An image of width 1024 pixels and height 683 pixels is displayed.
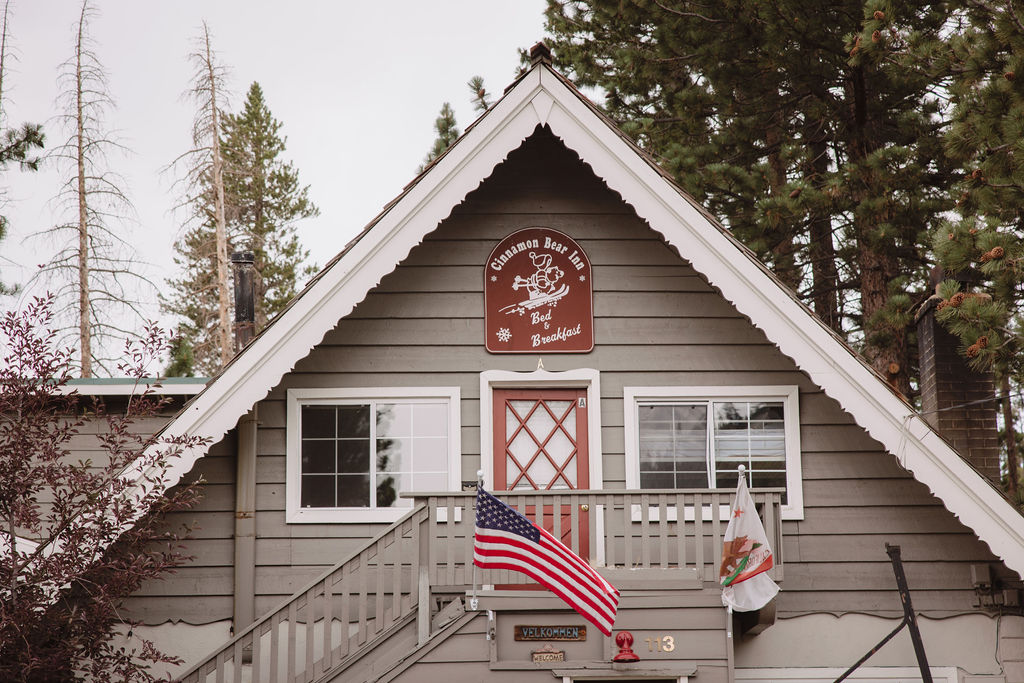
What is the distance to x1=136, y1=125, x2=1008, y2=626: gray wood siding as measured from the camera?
11000 millimetres

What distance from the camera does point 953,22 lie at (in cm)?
1647

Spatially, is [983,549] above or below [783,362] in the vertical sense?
below

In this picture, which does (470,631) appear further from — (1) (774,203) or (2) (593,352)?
(1) (774,203)

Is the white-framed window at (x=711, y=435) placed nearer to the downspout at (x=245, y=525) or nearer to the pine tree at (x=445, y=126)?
the downspout at (x=245, y=525)

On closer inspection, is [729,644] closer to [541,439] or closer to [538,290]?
[541,439]

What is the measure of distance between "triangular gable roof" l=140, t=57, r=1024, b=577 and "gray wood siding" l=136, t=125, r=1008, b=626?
857 millimetres

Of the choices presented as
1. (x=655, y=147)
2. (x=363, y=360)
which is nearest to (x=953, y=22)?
(x=655, y=147)

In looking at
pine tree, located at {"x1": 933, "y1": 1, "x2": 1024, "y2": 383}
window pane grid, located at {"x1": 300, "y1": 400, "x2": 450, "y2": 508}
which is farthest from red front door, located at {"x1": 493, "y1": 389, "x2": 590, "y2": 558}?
pine tree, located at {"x1": 933, "y1": 1, "x2": 1024, "y2": 383}

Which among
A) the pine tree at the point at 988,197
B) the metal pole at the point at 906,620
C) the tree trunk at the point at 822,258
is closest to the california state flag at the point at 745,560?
the metal pole at the point at 906,620

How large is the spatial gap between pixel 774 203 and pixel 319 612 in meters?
9.20

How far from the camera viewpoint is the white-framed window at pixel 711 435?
1129 centimetres

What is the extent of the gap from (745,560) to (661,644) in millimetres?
1000

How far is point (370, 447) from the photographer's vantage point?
37.1 feet

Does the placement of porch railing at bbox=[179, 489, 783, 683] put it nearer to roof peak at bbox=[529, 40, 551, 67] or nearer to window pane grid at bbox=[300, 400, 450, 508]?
window pane grid at bbox=[300, 400, 450, 508]
